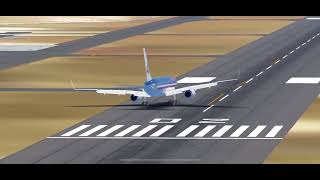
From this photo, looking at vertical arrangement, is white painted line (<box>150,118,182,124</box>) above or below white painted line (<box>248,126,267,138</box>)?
above

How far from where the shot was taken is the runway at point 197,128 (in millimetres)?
70750

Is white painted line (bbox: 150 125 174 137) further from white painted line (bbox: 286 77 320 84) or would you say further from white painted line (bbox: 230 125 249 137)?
white painted line (bbox: 286 77 320 84)

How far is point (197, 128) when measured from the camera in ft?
270

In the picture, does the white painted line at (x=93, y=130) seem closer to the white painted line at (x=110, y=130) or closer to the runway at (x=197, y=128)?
the runway at (x=197, y=128)

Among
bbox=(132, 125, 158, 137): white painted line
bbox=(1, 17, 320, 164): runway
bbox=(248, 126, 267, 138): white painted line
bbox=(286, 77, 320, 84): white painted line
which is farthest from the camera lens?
bbox=(286, 77, 320, 84): white painted line

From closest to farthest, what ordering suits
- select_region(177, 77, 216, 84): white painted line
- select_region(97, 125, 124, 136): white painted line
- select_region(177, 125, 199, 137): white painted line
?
select_region(177, 125, 199, 137): white painted line, select_region(97, 125, 124, 136): white painted line, select_region(177, 77, 216, 84): white painted line

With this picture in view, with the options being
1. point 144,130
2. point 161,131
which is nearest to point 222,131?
point 161,131

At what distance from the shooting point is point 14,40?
183 m

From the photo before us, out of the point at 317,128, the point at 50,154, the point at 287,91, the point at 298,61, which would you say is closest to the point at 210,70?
the point at 298,61

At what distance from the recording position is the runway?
7075cm

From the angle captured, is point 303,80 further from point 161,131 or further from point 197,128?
point 161,131

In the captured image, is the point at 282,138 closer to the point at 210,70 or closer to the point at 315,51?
the point at 210,70

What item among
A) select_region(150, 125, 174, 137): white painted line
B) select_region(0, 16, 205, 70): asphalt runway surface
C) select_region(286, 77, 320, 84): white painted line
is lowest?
select_region(150, 125, 174, 137): white painted line

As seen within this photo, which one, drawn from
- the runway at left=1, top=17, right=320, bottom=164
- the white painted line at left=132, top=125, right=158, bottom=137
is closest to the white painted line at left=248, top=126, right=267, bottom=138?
the runway at left=1, top=17, right=320, bottom=164
